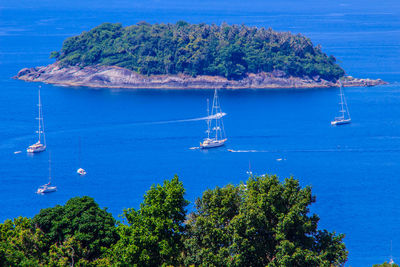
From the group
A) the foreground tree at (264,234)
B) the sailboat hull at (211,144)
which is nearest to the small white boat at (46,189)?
the sailboat hull at (211,144)

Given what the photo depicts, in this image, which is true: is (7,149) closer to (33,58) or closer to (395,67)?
(33,58)

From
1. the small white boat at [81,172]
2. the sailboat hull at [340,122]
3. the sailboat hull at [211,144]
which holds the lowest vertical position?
the small white boat at [81,172]

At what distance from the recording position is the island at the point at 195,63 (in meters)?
134

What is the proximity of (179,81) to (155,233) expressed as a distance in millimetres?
101123

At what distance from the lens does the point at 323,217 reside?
67562mm

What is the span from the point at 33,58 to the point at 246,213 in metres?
141

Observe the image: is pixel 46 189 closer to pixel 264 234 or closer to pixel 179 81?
pixel 264 234

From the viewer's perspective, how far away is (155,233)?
33.6 metres

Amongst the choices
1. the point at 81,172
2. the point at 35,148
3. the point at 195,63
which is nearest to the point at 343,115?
the point at 195,63

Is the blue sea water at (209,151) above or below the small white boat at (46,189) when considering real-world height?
above

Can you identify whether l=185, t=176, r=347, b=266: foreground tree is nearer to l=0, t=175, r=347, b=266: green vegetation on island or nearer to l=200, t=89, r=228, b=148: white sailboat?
l=0, t=175, r=347, b=266: green vegetation on island

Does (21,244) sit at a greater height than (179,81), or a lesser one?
lesser

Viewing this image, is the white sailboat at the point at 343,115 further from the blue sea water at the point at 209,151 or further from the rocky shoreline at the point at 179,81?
the rocky shoreline at the point at 179,81

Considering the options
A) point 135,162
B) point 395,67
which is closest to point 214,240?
point 135,162
